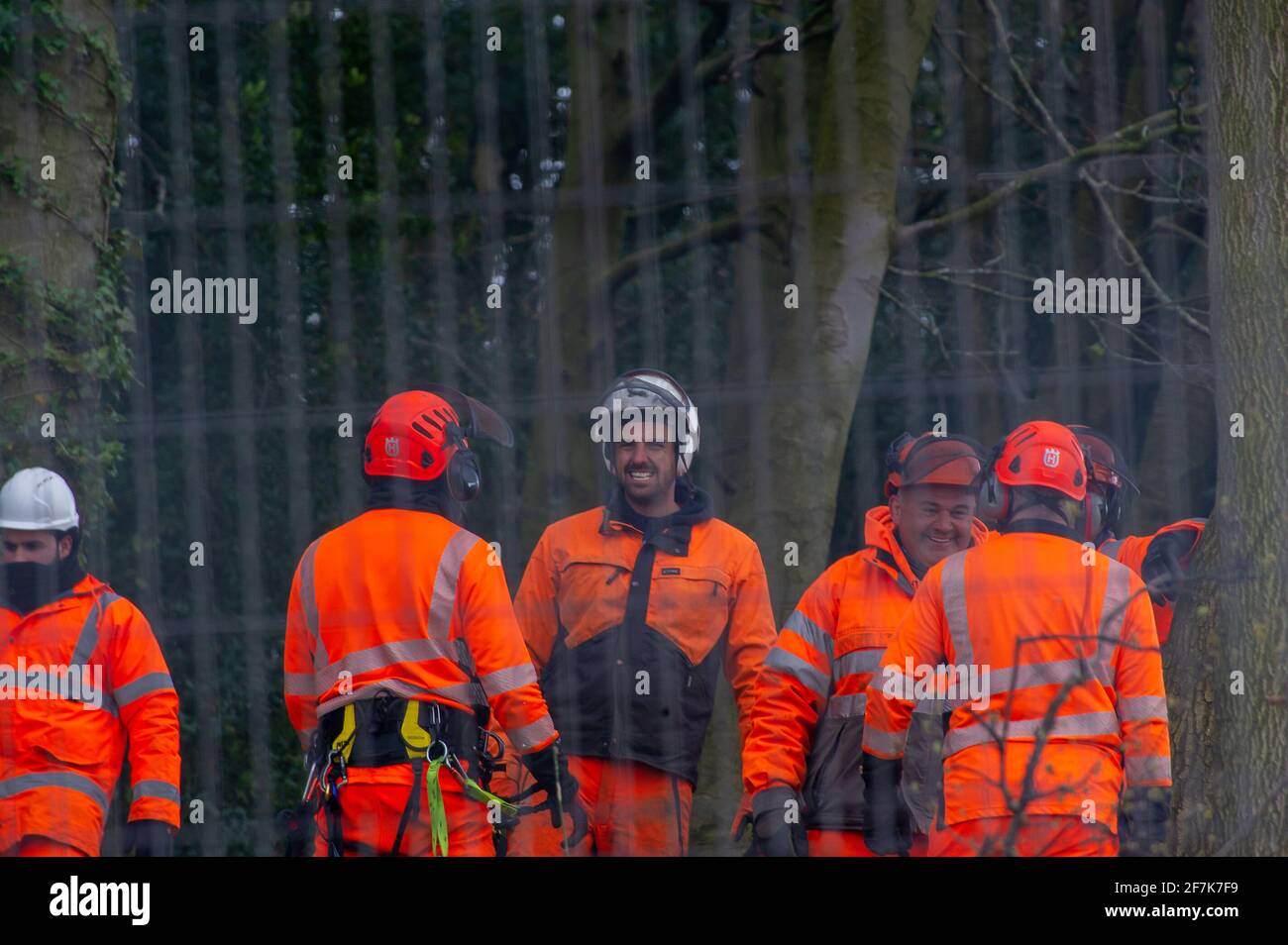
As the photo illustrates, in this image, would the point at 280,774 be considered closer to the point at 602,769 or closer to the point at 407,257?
the point at 602,769

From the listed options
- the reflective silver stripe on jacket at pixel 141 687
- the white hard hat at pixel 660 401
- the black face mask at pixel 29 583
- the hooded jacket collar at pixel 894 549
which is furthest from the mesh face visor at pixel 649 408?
the black face mask at pixel 29 583

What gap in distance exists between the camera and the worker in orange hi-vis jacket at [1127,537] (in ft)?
17.5

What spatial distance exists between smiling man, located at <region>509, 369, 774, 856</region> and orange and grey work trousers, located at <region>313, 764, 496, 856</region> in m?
0.28

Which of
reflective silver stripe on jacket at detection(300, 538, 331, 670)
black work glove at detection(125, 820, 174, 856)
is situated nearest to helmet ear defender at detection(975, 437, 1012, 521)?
reflective silver stripe on jacket at detection(300, 538, 331, 670)

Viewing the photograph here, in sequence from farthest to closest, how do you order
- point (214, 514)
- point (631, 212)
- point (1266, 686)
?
point (631, 212) → point (214, 514) → point (1266, 686)

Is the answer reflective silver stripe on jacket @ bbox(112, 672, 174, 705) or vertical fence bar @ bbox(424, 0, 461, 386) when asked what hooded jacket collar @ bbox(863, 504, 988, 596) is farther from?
reflective silver stripe on jacket @ bbox(112, 672, 174, 705)

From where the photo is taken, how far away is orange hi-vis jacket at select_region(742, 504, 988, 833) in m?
5.25

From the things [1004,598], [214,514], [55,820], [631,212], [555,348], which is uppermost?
[631,212]

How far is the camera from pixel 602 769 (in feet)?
17.7

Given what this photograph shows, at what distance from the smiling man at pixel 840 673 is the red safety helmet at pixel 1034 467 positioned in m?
0.31

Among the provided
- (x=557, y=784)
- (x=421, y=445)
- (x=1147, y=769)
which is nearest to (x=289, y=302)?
(x=421, y=445)

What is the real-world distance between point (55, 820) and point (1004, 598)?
9.38 ft

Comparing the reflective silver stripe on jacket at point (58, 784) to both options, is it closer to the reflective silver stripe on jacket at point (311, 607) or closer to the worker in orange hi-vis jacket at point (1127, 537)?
the reflective silver stripe on jacket at point (311, 607)

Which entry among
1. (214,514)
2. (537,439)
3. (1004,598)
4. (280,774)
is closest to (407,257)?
(537,439)
